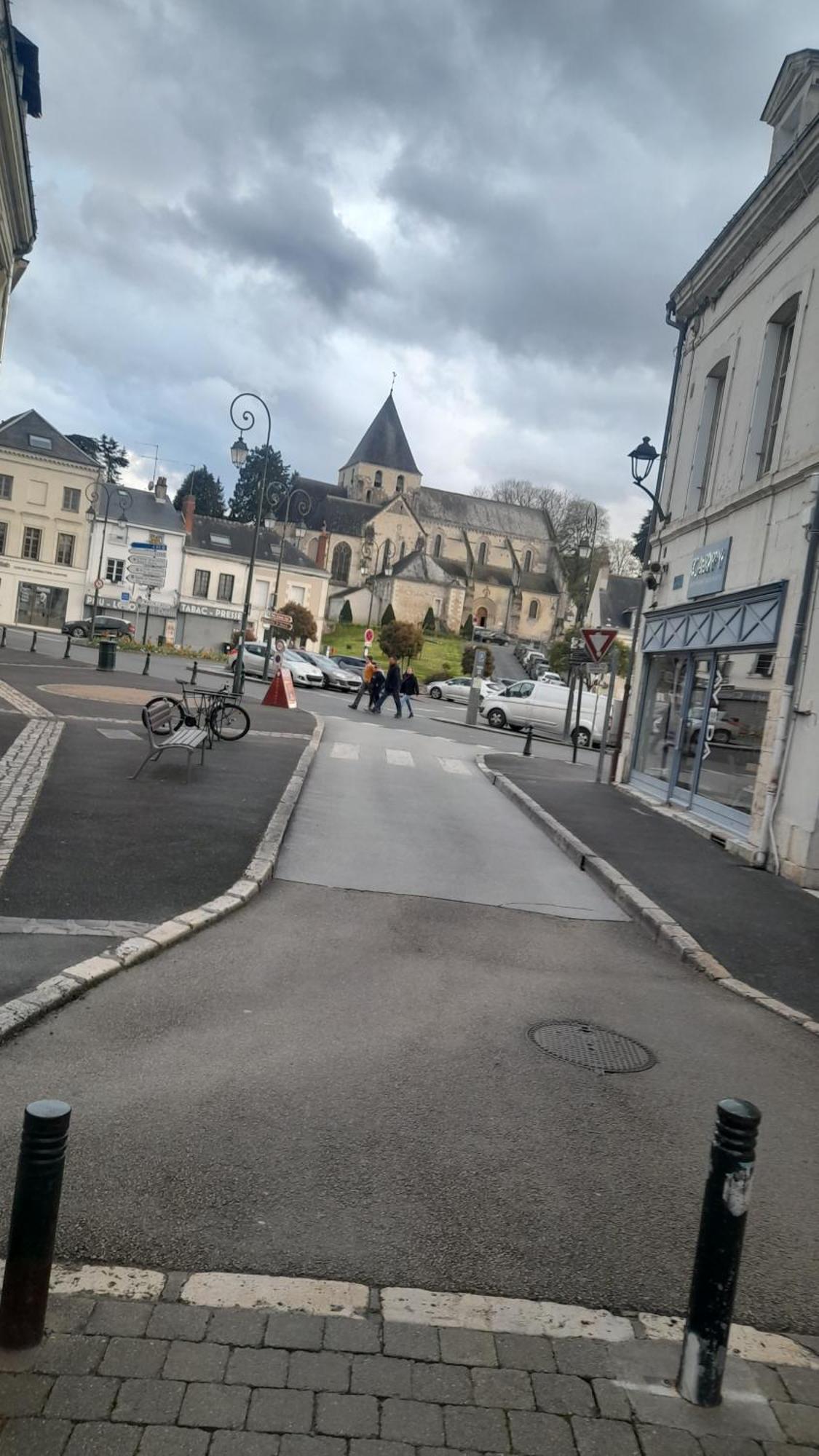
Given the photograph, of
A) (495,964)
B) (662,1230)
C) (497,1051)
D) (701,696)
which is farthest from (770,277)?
(662,1230)

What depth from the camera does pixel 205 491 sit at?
336 feet

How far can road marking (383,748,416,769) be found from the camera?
Answer: 690 inches

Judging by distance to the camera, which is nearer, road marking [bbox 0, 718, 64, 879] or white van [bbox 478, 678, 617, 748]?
road marking [bbox 0, 718, 64, 879]

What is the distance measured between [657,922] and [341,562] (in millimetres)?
87499

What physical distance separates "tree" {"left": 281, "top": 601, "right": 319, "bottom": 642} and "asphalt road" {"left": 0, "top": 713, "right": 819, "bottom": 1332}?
60.3 metres

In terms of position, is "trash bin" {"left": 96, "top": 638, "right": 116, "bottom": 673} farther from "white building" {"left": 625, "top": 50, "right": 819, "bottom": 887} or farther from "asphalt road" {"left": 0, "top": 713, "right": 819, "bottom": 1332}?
"asphalt road" {"left": 0, "top": 713, "right": 819, "bottom": 1332}

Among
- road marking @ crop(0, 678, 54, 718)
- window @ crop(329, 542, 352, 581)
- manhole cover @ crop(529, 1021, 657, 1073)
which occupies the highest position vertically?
window @ crop(329, 542, 352, 581)

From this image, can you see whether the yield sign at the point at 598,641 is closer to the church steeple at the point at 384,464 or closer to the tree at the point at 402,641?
the tree at the point at 402,641

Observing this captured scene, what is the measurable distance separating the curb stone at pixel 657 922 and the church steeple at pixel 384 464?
9241 centimetres

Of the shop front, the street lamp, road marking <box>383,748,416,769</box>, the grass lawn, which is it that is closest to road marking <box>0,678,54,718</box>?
road marking <box>383,748,416,769</box>

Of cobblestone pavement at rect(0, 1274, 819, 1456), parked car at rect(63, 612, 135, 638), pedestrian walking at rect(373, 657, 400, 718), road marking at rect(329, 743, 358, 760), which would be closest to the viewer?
cobblestone pavement at rect(0, 1274, 819, 1456)

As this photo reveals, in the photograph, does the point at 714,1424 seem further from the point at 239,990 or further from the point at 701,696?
the point at 701,696

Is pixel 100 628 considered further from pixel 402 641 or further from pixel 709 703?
pixel 709 703

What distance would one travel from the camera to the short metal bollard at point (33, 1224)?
2592 mm
